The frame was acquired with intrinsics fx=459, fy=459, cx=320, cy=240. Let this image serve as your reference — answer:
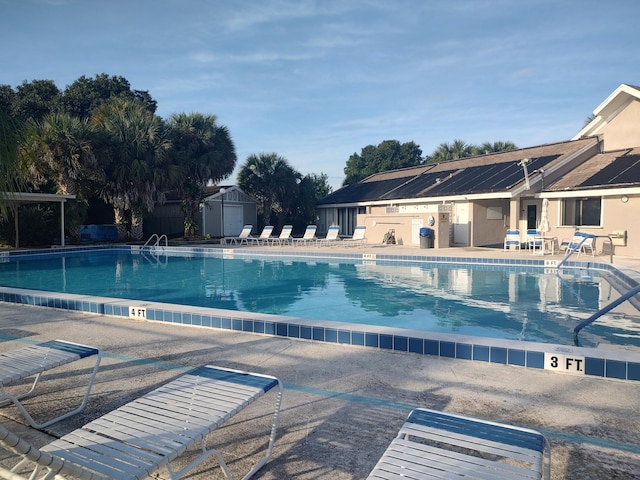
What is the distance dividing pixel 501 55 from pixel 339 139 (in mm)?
17290

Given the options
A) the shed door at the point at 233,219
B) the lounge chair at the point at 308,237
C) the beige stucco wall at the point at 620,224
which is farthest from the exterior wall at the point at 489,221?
Result: the shed door at the point at 233,219

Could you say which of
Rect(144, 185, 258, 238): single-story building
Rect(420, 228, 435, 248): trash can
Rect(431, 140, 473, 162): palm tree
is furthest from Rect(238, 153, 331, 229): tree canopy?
Rect(431, 140, 473, 162): palm tree

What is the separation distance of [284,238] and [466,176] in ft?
31.6

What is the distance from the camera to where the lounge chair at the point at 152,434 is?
1.90 m

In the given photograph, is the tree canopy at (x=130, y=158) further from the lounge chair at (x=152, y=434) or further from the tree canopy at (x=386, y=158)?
the tree canopy at (x=386, y=158)

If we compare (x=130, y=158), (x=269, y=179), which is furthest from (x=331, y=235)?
(x=130, y=158)

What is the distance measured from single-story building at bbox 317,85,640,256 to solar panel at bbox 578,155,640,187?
3 centimetres

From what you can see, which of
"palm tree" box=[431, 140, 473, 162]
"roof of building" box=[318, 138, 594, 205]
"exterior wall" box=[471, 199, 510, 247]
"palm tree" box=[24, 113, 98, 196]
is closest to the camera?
"roof of building" box=[318, 138, 594, 205]

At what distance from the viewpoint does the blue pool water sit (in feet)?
24.4

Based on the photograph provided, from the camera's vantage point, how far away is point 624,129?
62.1 feet

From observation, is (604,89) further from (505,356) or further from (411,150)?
(411,150)

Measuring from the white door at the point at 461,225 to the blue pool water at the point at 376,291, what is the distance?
633 centimetres

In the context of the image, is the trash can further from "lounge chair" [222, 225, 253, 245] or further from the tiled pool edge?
the tiled pool edge

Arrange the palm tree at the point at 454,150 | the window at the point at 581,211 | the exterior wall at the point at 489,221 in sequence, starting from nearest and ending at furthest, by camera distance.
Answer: the window at the point at 581,211, the exterior wall at the point at 489,221, the palm tree at the point at 454,150
